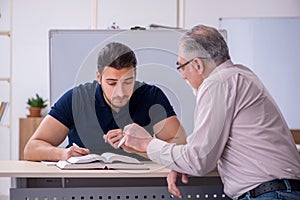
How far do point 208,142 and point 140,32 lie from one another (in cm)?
146

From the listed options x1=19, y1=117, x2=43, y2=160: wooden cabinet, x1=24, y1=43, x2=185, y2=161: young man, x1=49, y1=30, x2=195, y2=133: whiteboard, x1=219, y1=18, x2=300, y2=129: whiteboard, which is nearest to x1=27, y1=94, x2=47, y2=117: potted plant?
x1=19, y1=117, x2=43, y2=160: wooden cabinet

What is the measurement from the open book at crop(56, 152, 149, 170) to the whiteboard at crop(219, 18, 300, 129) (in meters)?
3.16

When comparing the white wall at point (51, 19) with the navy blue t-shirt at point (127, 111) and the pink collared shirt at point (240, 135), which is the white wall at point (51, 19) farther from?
the pink collared shirt at point (240, 135)

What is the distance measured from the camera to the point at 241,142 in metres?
1.84

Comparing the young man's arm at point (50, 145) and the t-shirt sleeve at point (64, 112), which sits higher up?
the t-shirt sleeve at point (64, 112)

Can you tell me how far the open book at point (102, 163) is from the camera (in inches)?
82.1

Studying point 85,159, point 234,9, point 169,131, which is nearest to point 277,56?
point 234,9

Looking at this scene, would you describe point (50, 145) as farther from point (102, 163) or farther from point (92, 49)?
point (92, 49)

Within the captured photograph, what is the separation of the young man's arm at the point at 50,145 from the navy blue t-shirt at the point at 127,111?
0.03 m

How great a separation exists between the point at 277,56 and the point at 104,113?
3030 mm

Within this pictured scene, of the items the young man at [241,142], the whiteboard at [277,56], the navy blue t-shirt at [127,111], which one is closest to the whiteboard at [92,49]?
the navy blue t-shirt at [127,111]

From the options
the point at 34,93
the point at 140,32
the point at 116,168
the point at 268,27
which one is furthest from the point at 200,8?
the point at 116,168

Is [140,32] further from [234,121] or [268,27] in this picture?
[268,27]

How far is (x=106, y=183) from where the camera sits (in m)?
2.29
